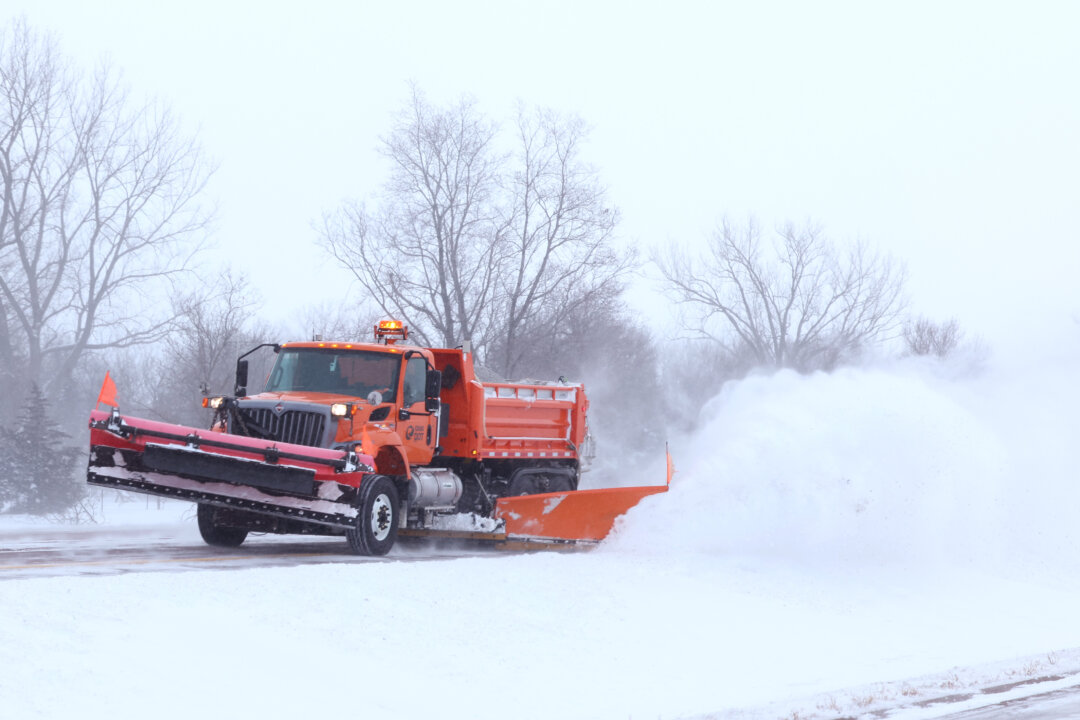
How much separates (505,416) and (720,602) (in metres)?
6.12

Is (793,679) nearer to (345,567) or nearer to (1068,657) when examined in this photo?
(1068,657)

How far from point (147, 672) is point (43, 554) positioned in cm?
668

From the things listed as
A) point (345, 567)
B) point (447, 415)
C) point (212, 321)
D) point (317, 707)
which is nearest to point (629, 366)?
point (212, 321)

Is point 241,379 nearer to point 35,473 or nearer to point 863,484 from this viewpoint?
point 863,484

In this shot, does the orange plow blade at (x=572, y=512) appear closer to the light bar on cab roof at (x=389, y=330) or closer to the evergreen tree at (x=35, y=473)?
the light bar on cab roof at (x=389, y=330)

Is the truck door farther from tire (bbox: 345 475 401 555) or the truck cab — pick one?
tire (bbox: 345 475 401 555)

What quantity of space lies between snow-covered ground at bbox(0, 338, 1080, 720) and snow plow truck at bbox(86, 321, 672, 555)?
57.0 inches

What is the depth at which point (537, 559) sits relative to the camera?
42.9 ft

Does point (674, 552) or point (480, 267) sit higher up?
point (480, 267)

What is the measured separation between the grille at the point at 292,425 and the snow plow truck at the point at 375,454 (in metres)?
0.01

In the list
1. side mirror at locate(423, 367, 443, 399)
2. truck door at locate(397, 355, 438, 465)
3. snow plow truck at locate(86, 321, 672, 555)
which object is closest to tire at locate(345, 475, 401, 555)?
snow plow truck at locate(86, 321, 672, 555)

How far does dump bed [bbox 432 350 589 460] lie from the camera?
1628 centimetres

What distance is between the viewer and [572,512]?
15.5 metres

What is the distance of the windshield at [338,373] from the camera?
1442 centimetres
